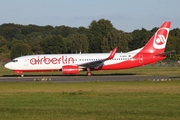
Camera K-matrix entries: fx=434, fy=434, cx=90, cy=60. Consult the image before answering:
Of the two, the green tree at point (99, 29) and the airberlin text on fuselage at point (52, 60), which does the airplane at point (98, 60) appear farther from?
the green tree at point (99, 29)

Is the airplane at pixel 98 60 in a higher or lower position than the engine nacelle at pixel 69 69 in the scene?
higher

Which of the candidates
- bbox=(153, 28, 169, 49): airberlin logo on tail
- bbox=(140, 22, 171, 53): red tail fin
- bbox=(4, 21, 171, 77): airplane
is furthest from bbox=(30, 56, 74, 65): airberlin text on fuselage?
bbox=(153, 28, 169, 49): airberlin logo on tail

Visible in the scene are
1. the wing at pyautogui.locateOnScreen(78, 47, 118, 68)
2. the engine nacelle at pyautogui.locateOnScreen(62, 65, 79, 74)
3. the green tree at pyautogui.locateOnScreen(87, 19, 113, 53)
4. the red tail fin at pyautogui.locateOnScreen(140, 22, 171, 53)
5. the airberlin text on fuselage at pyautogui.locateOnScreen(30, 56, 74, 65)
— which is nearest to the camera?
the engine nacelle at pyautogui.locateOnScreen(62, 65, 79, 74)

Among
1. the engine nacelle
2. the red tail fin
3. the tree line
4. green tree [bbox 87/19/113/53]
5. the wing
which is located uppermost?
green tree [bbox 87/19/113/53]

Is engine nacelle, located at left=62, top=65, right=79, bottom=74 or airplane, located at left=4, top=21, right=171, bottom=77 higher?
airplane, located at left=4, top=21, right=171, bottom=77

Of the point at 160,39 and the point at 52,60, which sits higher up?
Result: the point at 160,39

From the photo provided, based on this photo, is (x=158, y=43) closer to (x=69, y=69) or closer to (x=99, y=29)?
(x=69, y=69)

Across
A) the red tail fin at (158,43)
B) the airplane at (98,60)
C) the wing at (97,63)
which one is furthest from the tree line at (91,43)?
the wing at (97,63)

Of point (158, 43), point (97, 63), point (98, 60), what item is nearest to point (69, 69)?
point (97, 63)

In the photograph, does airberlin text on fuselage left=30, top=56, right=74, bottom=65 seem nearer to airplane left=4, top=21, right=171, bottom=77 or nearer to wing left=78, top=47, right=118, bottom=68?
airplane left=4, top=21, right=171, bottom=77

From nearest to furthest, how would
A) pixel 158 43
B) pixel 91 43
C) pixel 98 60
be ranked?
1. pixel 98 60
2. pixel 158 43
3. pixel 91 43

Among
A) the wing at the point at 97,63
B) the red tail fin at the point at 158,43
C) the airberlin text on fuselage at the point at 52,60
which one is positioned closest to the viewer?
the wing at the point at 97,63

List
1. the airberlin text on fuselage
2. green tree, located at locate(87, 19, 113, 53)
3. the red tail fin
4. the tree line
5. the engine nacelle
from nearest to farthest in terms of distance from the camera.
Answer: the engine nacelle, the airberlin text on fuselage, the red tail fin, the tree line, green tree, located at locate(87, 19, 113, 53)

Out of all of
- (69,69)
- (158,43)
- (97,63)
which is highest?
(158,43)
